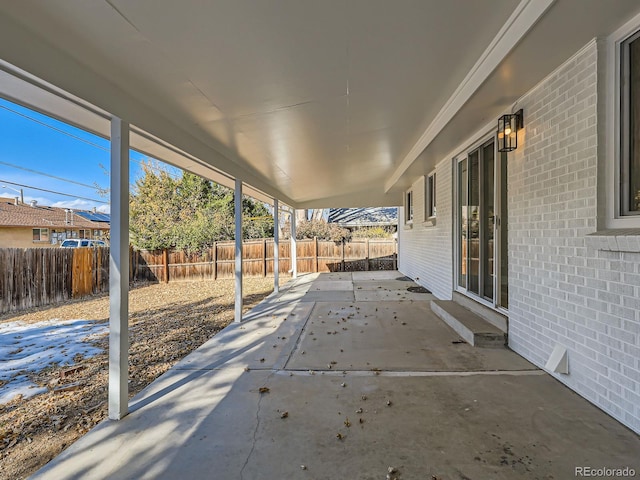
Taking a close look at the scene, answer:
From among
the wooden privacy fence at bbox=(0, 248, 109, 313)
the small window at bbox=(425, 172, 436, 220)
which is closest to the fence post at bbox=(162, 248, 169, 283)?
the wooden privacy fence at bbox=(0, 248, 109, 313)

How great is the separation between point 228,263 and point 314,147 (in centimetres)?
943

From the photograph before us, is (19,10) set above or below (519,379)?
above

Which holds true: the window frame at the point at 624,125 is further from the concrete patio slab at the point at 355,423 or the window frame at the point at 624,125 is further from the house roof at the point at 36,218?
the house roof at the point at 36,218

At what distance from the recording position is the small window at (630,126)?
2.13 meters

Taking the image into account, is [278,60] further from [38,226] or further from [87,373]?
[38,226]

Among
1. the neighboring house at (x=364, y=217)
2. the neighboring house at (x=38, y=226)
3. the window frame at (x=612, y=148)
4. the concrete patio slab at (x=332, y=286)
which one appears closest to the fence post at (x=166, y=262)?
the concrete patio slab at (x=332, y=286)

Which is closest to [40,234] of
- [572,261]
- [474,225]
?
[474,225]

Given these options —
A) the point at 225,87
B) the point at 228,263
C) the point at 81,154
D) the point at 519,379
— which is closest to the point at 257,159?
the point at 225,87

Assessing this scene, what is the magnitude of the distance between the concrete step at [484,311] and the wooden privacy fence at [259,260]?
27.2 feet

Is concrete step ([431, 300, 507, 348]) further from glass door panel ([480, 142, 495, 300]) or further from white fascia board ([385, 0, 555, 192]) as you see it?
white fascia board ([385, 0, 555, 192])

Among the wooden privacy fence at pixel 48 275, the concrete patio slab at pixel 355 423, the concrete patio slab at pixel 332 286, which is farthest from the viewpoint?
the concrete patio slab at pixel 332 286

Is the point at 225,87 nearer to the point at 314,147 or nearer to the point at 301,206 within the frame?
the point at 314,147

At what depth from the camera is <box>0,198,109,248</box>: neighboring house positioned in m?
15.1

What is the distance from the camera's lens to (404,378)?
289cm
